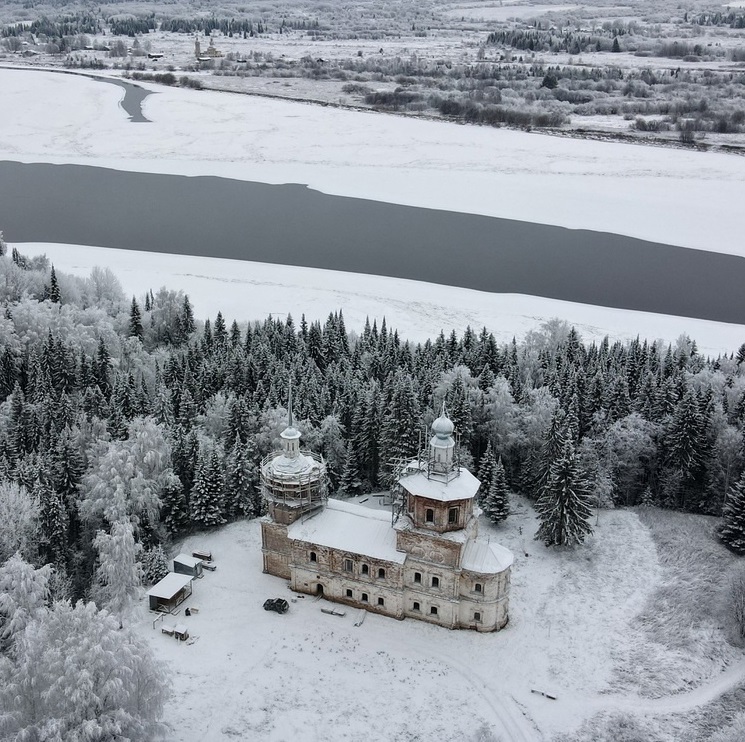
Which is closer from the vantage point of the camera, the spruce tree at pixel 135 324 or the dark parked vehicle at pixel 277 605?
the dark parked vehicle at pixel 277 605

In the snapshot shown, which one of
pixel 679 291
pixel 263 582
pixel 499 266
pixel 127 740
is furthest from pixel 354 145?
pixel 127 740

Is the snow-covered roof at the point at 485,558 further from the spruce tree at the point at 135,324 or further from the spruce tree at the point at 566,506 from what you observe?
the spruce tree at the point at 135,324

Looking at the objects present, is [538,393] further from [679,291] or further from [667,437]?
[679,291]

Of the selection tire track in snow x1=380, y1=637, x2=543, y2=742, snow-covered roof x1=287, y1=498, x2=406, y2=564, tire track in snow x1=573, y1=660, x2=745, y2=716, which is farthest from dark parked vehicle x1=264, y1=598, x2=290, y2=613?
tire track in snow x1=573, y1=660, x2=745, y2=716

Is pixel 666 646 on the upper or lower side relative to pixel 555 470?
lower

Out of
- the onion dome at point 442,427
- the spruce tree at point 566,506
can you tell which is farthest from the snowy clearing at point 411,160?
the onion dome at point 442,427

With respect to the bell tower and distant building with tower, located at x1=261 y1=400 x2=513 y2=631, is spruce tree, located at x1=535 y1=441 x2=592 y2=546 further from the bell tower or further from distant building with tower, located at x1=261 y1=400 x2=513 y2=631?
the bell tower

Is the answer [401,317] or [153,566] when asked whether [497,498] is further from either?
[401,317]
